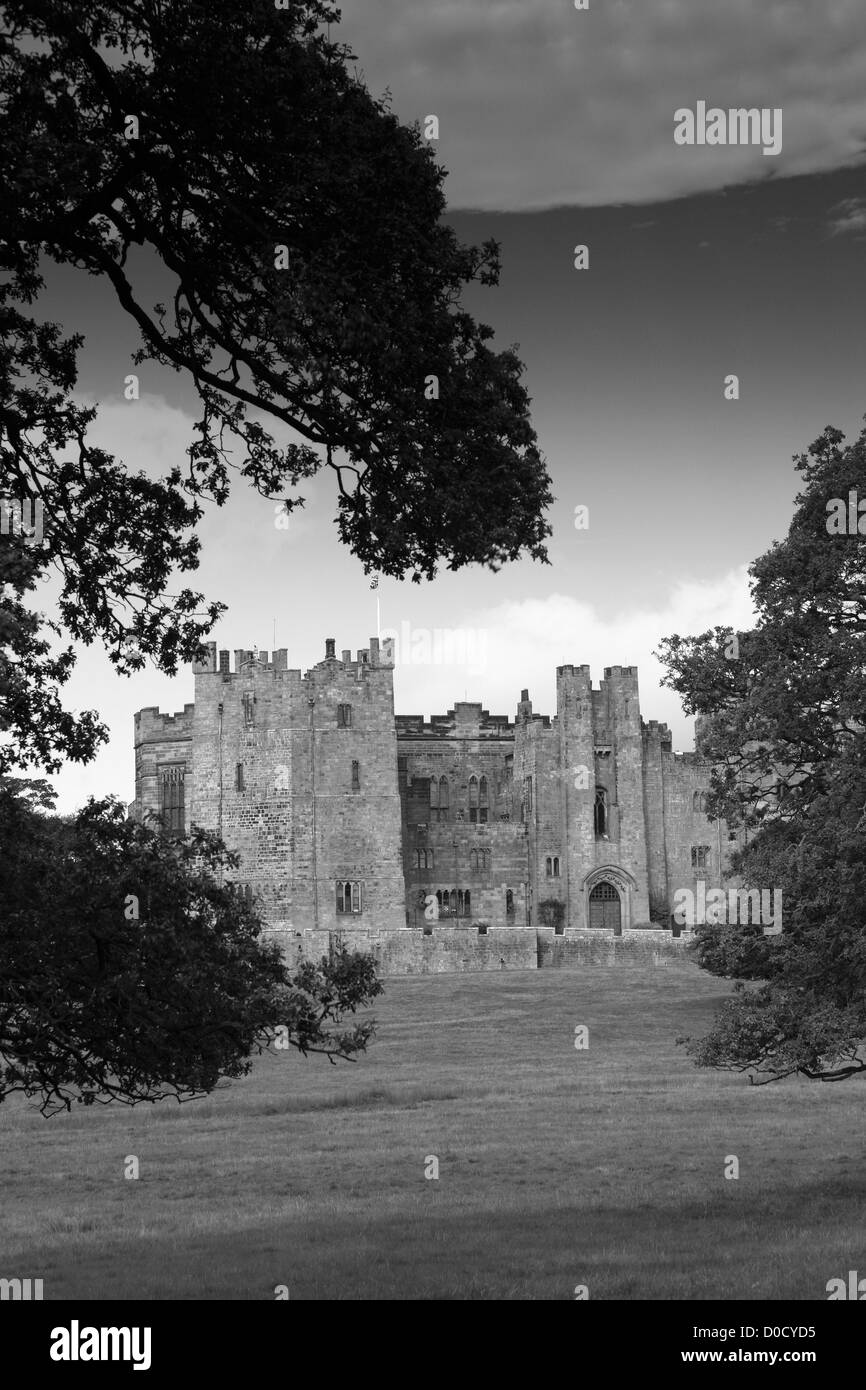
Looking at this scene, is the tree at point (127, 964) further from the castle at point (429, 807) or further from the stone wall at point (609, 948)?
the castle at point (429, 807)

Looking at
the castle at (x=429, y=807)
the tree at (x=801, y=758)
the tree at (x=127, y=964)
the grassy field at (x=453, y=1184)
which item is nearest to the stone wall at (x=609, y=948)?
the castle at (x=429, y=807)

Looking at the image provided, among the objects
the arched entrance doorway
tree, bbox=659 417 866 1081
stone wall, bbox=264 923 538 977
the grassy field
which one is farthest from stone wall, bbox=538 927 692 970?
tree, bbox=659 417 866 1081

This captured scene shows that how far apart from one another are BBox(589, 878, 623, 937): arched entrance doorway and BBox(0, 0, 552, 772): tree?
75.3 m

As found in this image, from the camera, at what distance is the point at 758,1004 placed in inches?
1110

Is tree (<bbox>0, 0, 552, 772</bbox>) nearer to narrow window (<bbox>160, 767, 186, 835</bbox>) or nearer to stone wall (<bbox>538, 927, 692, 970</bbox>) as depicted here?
stone wall (<bbox>538, 927, 692, 970</bbox>)

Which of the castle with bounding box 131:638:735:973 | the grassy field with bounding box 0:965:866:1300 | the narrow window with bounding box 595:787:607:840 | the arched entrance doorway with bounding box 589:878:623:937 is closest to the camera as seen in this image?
the grassy field with bounding box 0:965:866:1300

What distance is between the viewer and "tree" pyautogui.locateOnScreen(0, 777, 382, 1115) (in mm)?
17938

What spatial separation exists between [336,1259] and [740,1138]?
16524mm

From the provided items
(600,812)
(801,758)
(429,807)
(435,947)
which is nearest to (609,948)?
(435,947)

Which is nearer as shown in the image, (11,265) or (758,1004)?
(11,265)

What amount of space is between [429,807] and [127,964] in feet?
250
